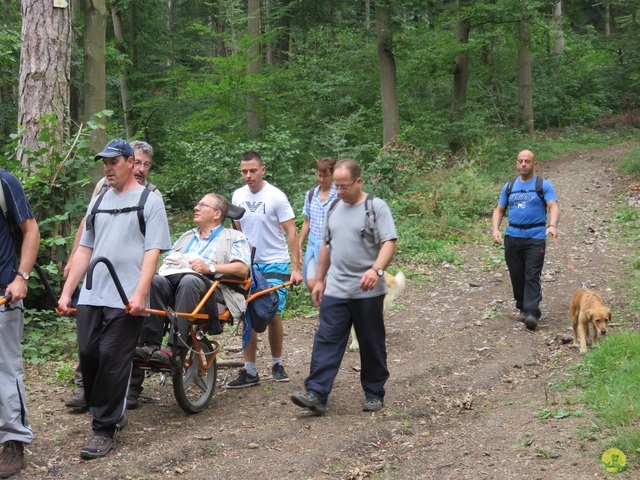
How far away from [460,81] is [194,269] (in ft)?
62.4

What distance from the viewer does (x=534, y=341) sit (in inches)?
328

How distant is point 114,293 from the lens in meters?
4.99

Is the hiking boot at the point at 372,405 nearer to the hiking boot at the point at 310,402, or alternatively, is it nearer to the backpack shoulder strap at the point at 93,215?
the hiking boot at the point at 310,402

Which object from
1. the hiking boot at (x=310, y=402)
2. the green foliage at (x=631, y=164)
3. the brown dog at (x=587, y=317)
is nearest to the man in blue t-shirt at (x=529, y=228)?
the brown dog at (x=587, y=317)

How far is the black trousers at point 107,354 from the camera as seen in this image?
4988 millimetres

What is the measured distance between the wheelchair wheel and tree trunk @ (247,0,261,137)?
1517 centimetres

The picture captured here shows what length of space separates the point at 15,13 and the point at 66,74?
9999mm

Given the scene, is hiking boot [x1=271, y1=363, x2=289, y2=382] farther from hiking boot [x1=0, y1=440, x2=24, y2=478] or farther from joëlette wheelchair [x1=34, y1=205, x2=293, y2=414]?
hiking boot [x1=0, y1=440, x2=24, y2=478]

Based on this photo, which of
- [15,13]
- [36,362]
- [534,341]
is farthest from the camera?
[15,13]

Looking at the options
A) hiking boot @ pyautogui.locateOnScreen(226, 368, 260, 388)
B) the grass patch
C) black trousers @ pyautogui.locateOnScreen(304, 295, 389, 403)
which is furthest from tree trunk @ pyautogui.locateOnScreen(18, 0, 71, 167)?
the grass patch

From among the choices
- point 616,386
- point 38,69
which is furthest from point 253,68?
point 616,386

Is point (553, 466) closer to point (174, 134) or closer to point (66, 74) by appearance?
point (66, 74)

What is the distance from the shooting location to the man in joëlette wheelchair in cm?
553

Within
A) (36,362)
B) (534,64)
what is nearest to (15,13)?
(36,362)
